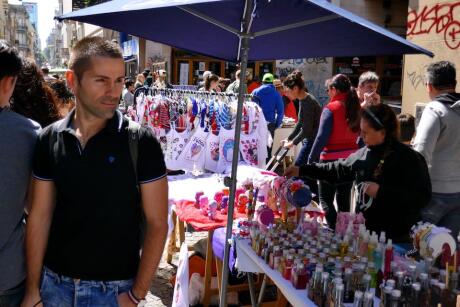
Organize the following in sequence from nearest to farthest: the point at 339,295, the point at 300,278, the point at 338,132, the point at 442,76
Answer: the point at 339,295 < the point at 300,278 < the point at 442,76 < the point at 338,132

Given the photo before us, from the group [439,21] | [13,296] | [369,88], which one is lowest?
[13,296]

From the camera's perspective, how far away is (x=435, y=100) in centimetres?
310

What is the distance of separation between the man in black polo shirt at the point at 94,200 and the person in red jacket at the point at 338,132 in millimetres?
3017

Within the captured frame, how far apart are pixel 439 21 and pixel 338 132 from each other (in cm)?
342

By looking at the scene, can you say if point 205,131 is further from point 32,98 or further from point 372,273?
point 372,273

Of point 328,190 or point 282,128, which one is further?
point 282,128

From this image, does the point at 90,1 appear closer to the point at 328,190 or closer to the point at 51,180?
the point at 328,190

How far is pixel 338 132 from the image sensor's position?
459cm

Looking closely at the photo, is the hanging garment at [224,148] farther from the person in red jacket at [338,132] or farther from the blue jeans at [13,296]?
the blue jeans at [13,296]

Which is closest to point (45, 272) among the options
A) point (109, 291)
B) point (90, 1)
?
point (109, 291)

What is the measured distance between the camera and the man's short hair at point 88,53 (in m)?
1.67

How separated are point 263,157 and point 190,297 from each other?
262cm

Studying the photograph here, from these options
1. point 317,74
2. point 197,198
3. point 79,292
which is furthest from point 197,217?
point 317,74

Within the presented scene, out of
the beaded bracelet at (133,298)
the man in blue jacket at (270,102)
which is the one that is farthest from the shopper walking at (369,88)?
the beaded bracelet at (133,298)
